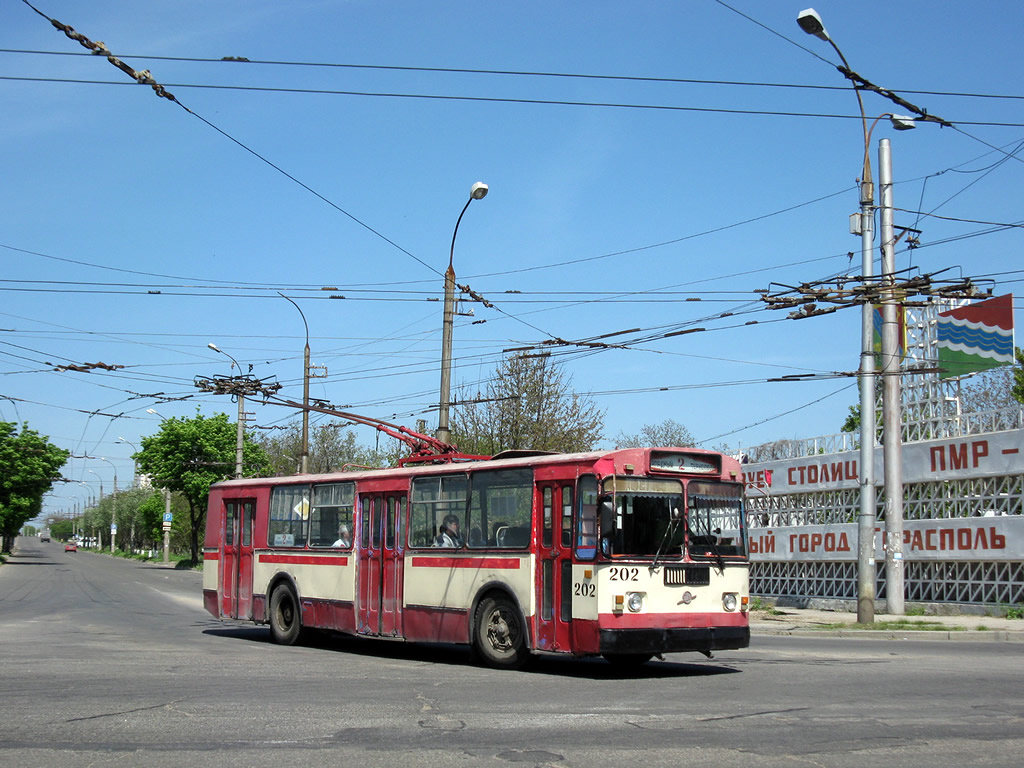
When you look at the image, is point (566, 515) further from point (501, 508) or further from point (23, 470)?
point (23, 470)

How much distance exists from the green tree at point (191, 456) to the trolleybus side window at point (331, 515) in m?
55.5

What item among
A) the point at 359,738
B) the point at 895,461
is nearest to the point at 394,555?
the point at 359,738

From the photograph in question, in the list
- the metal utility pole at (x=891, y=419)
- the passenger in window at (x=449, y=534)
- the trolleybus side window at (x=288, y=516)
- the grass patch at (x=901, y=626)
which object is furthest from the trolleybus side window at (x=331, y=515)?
the metal utility pole at (x=891, y=419)

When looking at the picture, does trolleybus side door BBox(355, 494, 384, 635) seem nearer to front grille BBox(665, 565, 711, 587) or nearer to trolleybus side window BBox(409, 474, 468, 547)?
trolleybus side window BBox(409, 474, 468, 547)

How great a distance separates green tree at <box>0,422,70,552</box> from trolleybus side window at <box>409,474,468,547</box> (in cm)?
6922

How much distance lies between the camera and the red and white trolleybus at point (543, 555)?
42.6 feet

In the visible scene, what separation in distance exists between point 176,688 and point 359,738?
3.80 m

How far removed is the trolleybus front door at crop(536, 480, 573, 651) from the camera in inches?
521

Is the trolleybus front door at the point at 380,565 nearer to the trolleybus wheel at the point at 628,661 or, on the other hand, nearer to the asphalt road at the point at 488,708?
the asphalt road at the point at 488,708

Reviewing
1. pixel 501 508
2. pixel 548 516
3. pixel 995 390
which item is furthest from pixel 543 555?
pixel 995 390

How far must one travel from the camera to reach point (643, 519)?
13.2m

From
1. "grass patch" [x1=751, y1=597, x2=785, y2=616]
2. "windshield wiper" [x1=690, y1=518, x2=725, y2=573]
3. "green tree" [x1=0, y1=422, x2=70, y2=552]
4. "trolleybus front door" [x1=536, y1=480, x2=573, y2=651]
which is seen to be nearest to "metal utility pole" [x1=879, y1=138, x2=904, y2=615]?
"grass patch" [x1=751, y1=597, x2=785, y2=616]

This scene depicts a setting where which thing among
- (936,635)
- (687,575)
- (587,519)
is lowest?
(936,635)

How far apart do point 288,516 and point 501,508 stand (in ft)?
18.6
